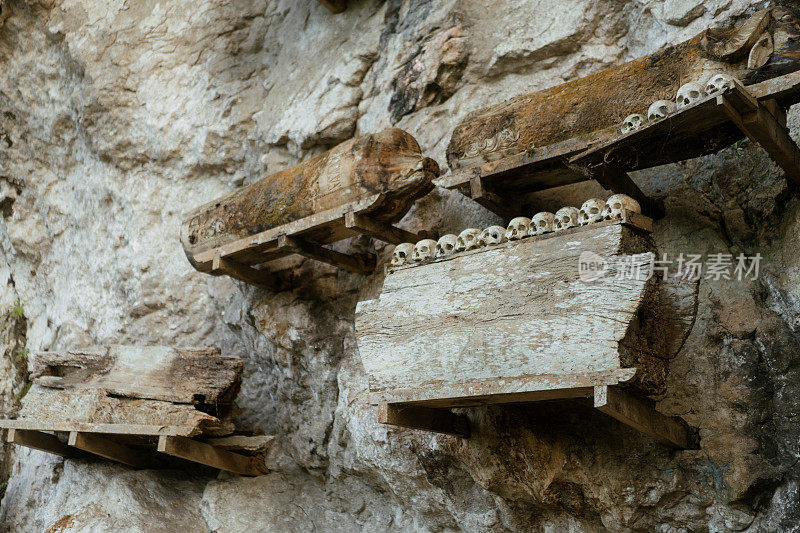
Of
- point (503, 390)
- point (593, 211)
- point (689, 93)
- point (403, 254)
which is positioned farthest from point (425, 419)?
point (689, 93)

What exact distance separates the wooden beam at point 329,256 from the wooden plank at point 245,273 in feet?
1.65

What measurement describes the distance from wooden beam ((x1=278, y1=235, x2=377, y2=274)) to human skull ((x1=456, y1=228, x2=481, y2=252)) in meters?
1.18

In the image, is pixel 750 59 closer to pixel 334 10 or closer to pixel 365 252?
pixel 365 252

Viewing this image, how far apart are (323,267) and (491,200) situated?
1566mm

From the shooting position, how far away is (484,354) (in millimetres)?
3111

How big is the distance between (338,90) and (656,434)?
336 cm

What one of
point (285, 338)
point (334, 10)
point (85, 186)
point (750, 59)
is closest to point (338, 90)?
point (334, 10)

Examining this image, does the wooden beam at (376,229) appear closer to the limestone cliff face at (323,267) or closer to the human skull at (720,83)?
the limestone cliff face at (323,267)

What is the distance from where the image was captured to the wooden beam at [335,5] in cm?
562

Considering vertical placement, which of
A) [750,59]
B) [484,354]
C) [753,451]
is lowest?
[753,451]

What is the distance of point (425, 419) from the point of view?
351cm

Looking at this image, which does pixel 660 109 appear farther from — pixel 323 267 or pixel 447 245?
pixel 323 267

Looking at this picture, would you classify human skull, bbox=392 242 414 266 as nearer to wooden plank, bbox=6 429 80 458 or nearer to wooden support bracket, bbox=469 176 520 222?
wooden support bracket, bbox=469 176 520 222

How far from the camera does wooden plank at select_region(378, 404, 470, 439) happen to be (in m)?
3.29
